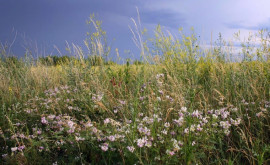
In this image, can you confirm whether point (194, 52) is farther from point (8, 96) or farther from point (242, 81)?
point (8, 96)

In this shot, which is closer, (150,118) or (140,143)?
(140,143)

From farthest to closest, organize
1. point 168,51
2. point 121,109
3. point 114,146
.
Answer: point 168,51, point 121,109, point 114,146

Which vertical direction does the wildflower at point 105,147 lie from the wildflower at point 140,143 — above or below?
below

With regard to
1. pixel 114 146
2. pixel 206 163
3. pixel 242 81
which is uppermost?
pixel 242 81

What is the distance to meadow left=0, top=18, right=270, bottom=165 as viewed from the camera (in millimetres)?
1973

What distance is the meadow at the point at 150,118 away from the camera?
1.97m

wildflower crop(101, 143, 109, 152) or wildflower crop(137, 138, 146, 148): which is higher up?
wildflower crop(137, 138, 146, 148)

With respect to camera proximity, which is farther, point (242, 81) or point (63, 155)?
point (242, 81)

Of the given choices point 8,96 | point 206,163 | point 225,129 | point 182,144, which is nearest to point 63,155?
point 182,144

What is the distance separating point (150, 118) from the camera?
2213mm

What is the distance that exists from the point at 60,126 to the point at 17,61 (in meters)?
5.67

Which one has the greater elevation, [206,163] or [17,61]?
[17,61]

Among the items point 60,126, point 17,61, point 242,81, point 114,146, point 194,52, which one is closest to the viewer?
point 114,146

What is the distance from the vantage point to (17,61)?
7301 millimetres
